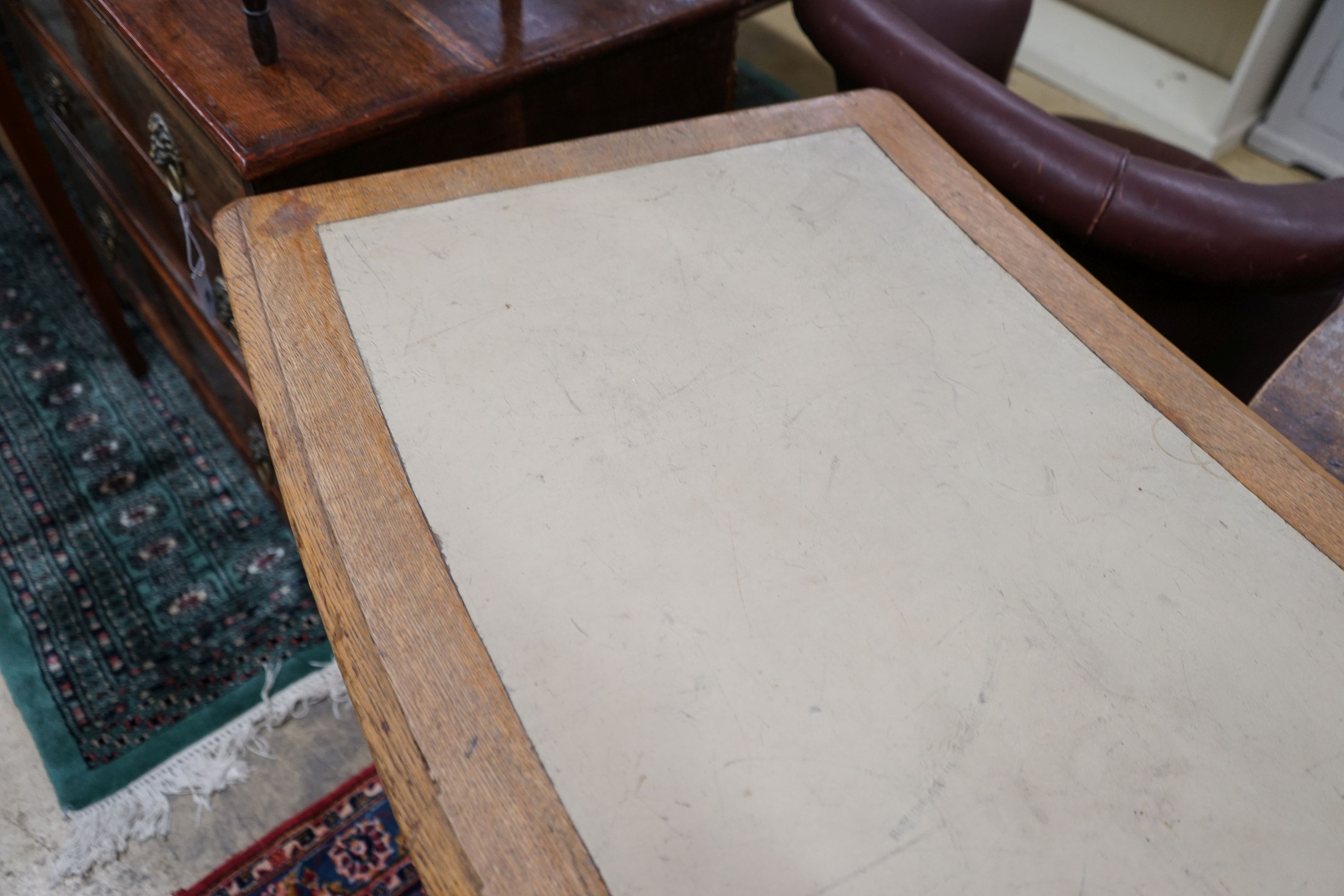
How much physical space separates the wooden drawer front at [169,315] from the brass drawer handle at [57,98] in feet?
0.20

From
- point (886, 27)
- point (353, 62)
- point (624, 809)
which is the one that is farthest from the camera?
point (886, 27)

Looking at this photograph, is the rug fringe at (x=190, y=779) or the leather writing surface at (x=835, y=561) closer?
the leather writing surface at (x=835, y=561)

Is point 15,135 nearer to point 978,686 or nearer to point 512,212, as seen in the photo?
point 512,212

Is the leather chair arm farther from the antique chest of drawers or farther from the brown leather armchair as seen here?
the antique chest of drawers

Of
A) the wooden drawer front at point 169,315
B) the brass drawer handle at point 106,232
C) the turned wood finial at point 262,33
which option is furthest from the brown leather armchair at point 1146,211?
the brass drawer handle at point 106,232

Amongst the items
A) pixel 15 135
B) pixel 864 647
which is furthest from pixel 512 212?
pixel 15 135

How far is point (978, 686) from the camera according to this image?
1.77ft

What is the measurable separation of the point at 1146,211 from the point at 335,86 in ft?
2.62

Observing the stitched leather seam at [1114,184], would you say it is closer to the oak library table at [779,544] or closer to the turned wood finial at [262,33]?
the oak library table at [779,544]

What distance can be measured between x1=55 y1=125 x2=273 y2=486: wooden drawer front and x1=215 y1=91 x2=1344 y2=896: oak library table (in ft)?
2.21

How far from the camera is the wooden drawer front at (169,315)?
4.46 ft

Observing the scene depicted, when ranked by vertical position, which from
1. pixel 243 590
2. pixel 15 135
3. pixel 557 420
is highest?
pixel 557 420

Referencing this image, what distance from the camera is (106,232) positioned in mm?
1600

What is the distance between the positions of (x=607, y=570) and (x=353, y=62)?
663 millimetres
